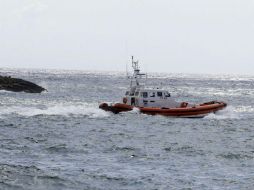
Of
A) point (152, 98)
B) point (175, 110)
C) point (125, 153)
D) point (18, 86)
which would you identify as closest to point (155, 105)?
point (152, 98)

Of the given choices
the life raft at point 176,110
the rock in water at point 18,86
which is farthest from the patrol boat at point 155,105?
the rock in water at point 18,86

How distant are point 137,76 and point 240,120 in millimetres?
8932

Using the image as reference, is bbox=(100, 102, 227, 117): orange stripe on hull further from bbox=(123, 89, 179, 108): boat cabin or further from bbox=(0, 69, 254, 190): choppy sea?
bbox=(123, 89, 179, 108): boat cabin

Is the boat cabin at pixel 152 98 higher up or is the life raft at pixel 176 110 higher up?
the boat cabin at pixel 152 98

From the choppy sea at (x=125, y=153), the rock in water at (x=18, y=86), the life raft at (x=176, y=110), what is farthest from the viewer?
the rock in water at (x=18, y=86)

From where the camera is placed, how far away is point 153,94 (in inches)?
1656

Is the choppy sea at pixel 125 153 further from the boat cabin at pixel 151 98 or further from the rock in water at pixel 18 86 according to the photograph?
the rock in water at pixel 18 86

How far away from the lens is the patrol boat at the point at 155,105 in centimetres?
4038

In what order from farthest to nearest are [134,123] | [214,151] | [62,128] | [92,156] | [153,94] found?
1. [153,94]
2. [134,123]
3. [62,128]
4. [214,151]
5. [92,156]

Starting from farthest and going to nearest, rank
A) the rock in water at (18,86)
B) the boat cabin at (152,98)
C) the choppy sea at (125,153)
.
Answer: the rock in water at (18,86) < the boat cabin at (152,98) < the choppy sea at (125,153)

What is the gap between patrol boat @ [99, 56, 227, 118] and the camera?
40.4 meters

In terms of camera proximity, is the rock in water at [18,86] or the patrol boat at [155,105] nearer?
the patrol boat at [155,105]

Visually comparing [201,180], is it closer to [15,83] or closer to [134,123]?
[134,123]

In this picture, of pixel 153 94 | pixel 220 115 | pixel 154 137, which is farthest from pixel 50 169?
pixel 220 115
